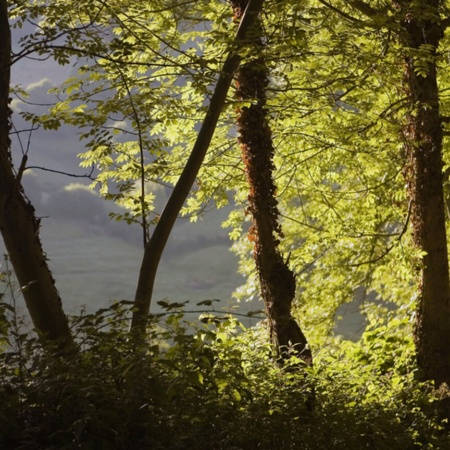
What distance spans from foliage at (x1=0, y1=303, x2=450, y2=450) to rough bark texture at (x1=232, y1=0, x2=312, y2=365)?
10.3ft

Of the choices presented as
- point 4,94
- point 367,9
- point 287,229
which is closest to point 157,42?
point 367,9

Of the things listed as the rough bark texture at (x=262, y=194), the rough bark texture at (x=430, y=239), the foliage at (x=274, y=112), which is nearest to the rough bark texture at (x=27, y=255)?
the foliage at (x=274, y=112)

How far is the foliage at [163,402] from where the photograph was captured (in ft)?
13.5

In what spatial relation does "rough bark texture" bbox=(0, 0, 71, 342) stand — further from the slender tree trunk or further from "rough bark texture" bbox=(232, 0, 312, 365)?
"rough bark texture" bbox=(232, 0, 312, 365)

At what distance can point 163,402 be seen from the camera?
4.30 m

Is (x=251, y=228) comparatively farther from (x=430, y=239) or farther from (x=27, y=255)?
(x=27, y=255)

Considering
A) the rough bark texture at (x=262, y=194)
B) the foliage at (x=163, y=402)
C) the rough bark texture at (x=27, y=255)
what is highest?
the rough bark texture at (x=262, y=194)

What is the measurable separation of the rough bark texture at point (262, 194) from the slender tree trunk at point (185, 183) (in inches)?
67.3

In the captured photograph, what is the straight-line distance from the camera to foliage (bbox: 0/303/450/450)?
4.10 metres

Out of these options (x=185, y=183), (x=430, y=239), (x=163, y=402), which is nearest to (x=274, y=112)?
(x=430, y=239)

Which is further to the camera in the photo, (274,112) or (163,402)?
(274,112)

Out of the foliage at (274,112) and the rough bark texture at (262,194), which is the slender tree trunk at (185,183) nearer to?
the foliage at (274,112)

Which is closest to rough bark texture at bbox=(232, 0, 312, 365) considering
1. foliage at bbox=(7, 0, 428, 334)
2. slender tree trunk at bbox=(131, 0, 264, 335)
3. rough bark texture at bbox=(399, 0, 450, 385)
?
foliage at bbox=(7, 0, 428, 334)

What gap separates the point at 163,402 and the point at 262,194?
500 cm
